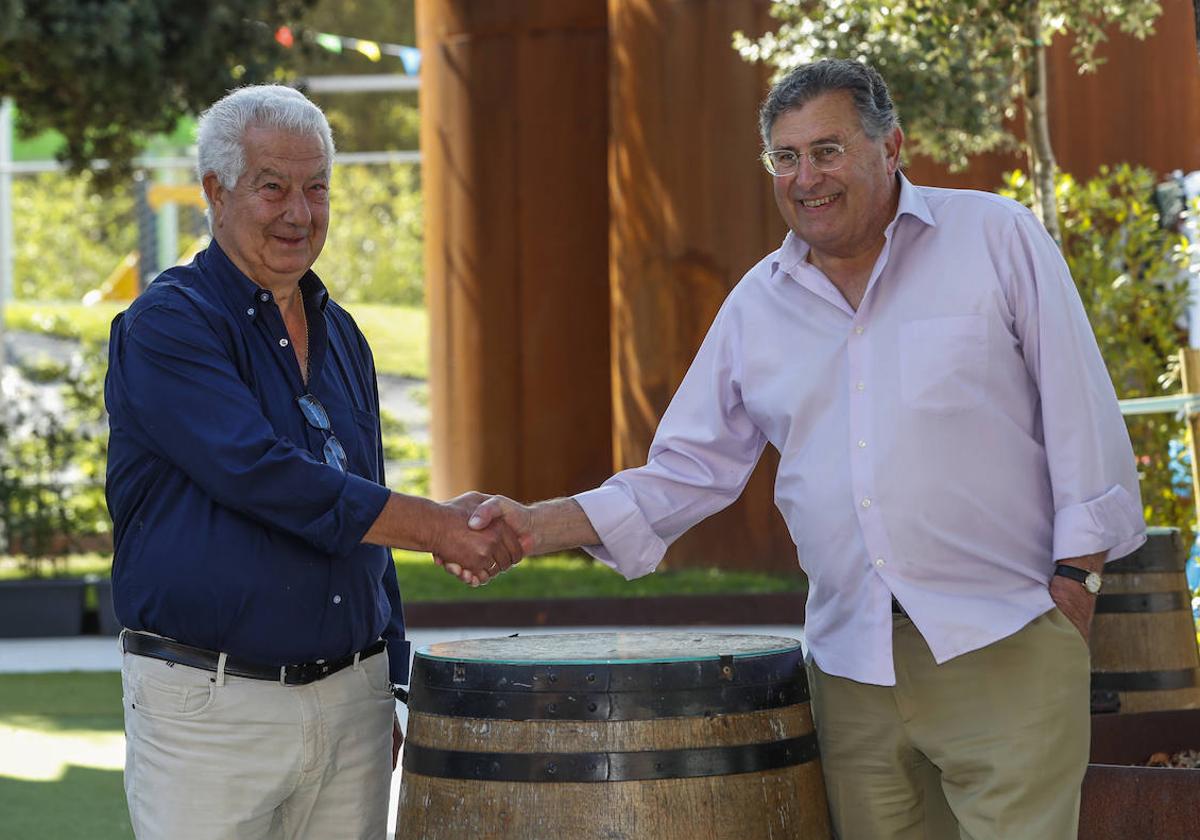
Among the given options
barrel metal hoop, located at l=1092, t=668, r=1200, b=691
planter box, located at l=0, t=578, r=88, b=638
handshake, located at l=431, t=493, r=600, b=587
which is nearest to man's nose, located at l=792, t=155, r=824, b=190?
handshake, located at l=431, t=493, r=600, b=587

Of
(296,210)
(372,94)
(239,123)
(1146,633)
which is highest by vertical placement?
(372,94)

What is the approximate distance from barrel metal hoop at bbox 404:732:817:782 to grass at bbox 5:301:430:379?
21.4 meters

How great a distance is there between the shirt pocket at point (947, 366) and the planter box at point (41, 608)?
842cm

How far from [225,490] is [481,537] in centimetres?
57

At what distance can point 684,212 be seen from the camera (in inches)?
444

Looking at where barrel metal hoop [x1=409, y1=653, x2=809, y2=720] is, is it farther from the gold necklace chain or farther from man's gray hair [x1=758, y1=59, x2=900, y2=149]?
man's gray hair [x1=758, y1=59, x2=900, y2=149]

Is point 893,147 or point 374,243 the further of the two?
point 374,243

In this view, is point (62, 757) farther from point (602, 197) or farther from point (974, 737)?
point (602, 197)

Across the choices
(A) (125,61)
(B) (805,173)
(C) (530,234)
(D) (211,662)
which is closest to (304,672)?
(D) (211,662)

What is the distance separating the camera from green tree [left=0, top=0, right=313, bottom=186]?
9.79 m

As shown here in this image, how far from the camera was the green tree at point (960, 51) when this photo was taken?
6711 mm

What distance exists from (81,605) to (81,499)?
23.9 feet

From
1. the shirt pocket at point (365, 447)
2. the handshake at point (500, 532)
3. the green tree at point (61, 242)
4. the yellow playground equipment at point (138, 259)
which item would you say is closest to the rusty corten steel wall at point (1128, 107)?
the handshake at point (500, 532)

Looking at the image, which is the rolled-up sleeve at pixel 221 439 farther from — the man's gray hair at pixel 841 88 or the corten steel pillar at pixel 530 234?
the corten steel pillar at pixel 530 234
